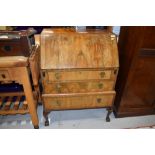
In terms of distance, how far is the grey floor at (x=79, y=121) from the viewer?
6.05 feet

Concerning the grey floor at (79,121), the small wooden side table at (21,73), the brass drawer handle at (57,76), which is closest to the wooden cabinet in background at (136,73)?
the grey floor at (79,121)

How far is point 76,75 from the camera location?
4.75 feet

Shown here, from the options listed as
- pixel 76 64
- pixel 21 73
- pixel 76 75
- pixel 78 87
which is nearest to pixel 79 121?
pixel 78 87

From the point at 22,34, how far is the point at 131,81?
4.01 feet

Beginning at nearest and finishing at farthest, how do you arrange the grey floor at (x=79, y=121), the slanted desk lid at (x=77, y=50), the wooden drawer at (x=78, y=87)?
the slanted desk lid at (x=77, y=50) < the wooden drawer at (x=78, y=87) < the grey floor at (x=79, y=121)

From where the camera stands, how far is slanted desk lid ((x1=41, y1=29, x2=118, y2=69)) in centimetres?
138

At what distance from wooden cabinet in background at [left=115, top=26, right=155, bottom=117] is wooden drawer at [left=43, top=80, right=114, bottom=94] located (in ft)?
0.85

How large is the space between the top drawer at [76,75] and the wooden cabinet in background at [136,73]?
11.8 inches

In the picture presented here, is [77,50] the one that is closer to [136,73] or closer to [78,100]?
[78,100]

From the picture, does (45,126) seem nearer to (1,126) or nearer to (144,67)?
(1,126)

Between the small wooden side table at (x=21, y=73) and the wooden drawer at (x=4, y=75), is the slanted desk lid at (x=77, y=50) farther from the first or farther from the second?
the wooden drawer at (x=4, y=75)
